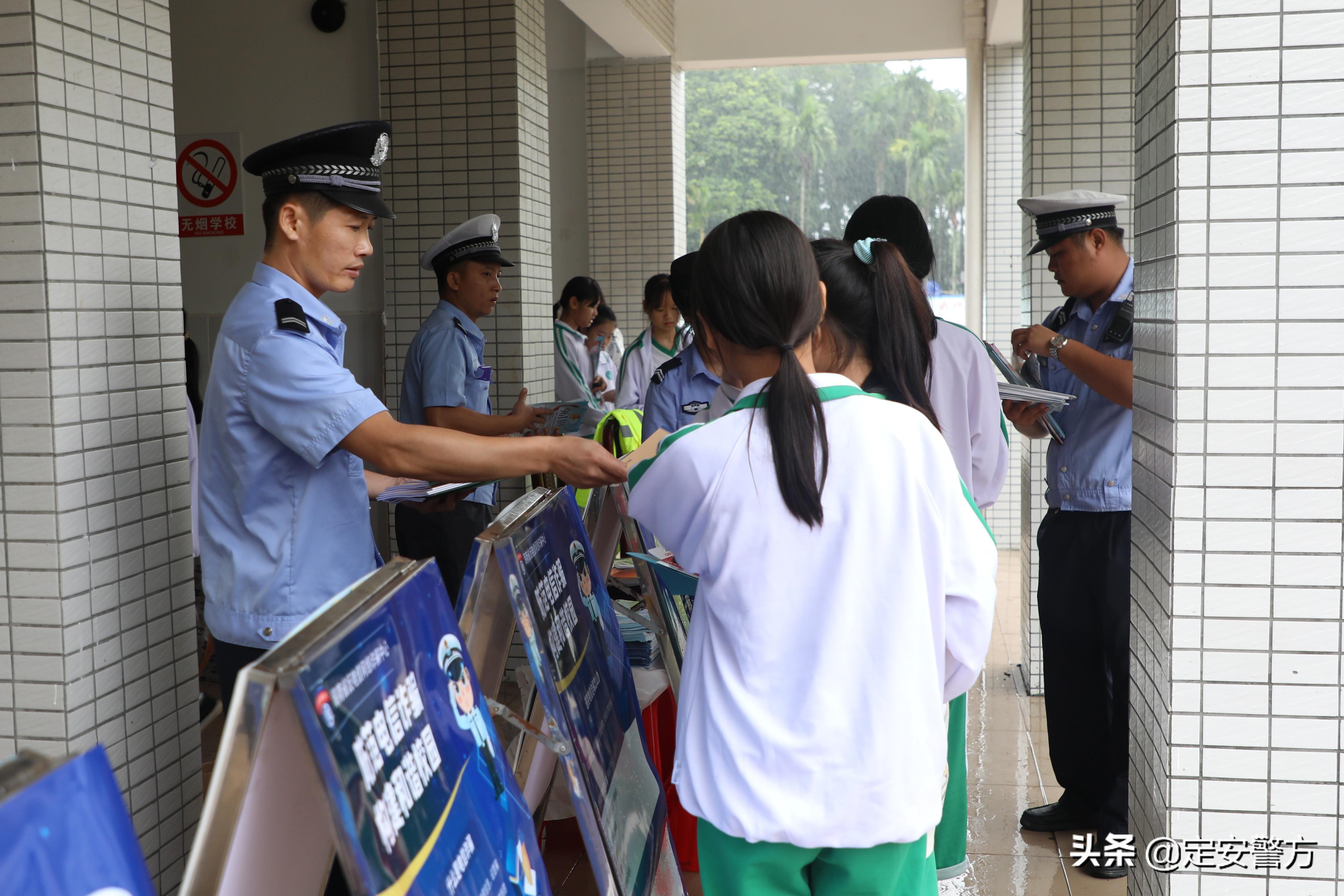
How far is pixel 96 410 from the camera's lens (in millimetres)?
1944

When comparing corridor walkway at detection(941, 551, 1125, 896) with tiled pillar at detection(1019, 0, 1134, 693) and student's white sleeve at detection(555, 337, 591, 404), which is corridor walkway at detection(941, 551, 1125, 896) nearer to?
tiled pillar at detection(1019, 0, 1134, 693)

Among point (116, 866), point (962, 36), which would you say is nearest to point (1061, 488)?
point (116, 866)

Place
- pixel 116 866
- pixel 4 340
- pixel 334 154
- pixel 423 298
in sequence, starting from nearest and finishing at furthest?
pixel 116 866 → pixel 4 340 → pixel 334 154 → pixel 423 298

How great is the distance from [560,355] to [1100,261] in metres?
3.67

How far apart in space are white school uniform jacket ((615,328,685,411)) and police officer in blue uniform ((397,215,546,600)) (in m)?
1.39

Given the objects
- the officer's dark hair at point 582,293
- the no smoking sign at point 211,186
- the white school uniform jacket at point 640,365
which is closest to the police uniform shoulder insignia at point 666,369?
the white school uniform jacket at point 640,365

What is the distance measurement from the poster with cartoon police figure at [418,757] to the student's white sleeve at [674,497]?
0.30m

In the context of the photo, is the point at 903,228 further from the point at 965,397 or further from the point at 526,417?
the point at 526,417

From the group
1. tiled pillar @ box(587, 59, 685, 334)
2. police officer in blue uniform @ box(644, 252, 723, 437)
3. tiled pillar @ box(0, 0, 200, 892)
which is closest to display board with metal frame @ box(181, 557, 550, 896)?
tiled pillar @ box(0, 0, 200, 892)

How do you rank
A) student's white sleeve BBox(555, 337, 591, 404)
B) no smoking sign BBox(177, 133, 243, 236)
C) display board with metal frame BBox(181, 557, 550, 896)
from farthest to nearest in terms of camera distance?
1. student's white sleeve BBox(555, 337, 591, 404)
2. no smoking sign BBox(177, 133, 243, 236)
3. display board with metal frame BBox(181, 557, 550, 896)

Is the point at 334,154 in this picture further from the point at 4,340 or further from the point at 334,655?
the point at 334,655

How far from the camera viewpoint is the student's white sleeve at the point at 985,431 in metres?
2.48

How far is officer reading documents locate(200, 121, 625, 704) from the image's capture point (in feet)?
6.05

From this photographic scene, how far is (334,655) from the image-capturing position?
1158 millimetres
